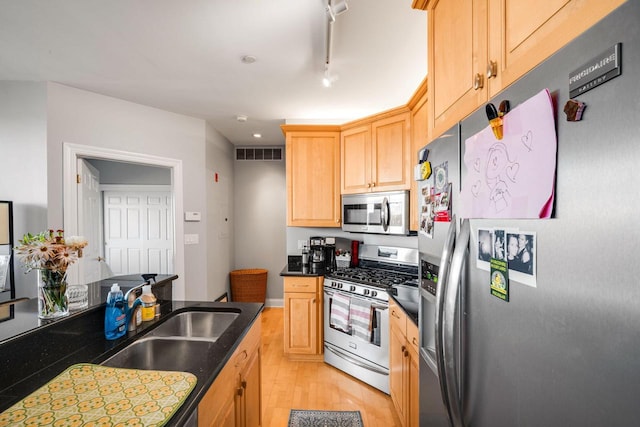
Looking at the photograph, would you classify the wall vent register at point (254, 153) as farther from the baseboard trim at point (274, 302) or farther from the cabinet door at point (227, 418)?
the cabinet door at point (227, 418)

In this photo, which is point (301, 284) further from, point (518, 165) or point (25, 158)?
point (25, 158)

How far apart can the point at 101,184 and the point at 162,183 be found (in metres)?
0.93

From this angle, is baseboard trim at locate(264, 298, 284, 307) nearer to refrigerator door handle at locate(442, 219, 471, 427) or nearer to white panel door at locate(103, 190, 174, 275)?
white panel door at locate(103, 190, 174, 275)

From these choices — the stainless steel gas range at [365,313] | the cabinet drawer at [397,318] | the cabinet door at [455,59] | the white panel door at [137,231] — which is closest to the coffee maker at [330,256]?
the stainless steel gas range at [365,313]

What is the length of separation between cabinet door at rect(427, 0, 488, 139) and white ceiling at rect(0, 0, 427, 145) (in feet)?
2.17

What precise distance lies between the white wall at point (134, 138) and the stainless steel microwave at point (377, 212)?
194cm

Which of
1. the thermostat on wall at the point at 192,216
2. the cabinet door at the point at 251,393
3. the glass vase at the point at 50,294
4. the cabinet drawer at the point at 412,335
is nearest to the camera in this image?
the glass vase at the point at 50,294

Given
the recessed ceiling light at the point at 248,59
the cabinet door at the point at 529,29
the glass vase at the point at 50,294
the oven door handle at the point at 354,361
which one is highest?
the recessed ceiling light at the point at 248,59

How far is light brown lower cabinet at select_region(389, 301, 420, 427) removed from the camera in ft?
5.39

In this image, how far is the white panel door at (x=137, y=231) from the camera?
15.0 ft

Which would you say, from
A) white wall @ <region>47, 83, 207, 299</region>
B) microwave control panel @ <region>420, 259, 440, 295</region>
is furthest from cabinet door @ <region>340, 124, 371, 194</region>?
white wall @ <region>47, 83, 207, 299</region>

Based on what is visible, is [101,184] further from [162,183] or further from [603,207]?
[603,207]

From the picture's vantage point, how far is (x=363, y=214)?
300 cm

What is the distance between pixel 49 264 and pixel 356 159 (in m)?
2.55
